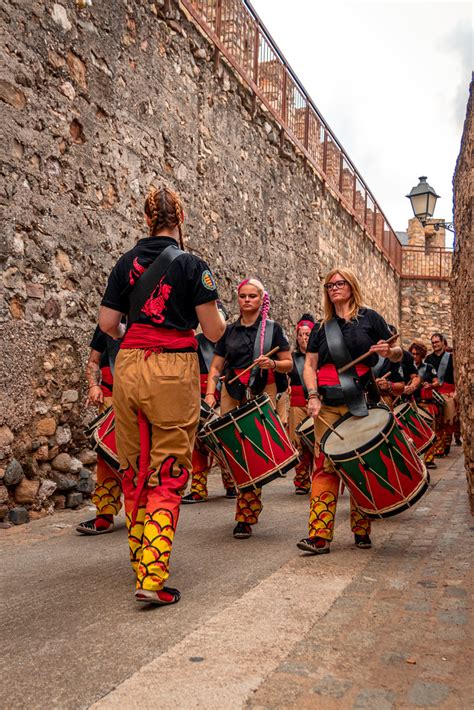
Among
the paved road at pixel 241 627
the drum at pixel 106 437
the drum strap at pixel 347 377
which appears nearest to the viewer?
the paved road at pixel 241 627

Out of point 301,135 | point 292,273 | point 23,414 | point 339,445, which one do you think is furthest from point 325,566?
point 301,135

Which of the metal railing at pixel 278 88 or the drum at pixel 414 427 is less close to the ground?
the metal railing at pixel 278 88

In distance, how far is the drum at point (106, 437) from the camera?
14.7 feet

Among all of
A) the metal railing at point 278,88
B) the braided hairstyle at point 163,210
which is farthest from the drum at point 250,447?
the metal railing at point 278,88

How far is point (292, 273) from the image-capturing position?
40.8ft

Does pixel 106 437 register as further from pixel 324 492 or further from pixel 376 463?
pixel 376 463

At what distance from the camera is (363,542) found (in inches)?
173

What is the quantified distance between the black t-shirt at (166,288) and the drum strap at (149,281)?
2 centimetres

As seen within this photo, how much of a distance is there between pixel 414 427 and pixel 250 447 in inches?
118

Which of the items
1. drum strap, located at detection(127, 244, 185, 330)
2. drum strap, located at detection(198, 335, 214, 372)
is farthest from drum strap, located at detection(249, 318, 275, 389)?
drum strap, located at detection(127, 244, 185, 330)

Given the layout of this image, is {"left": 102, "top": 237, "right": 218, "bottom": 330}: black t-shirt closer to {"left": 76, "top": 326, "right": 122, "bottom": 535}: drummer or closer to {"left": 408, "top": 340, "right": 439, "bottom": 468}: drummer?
{"left": 76, "top": 326, "right": 122, "bottom": 535}: drummer

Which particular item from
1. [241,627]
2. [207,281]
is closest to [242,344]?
[207,281]

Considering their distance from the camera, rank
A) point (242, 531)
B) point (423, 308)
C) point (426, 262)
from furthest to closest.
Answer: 1. point (426, 262)
2. point (423, 308)
3. point (242, 531)

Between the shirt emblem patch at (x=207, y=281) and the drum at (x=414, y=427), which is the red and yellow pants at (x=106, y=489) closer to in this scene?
the shirt emblem patch at (x=207, y=281)
